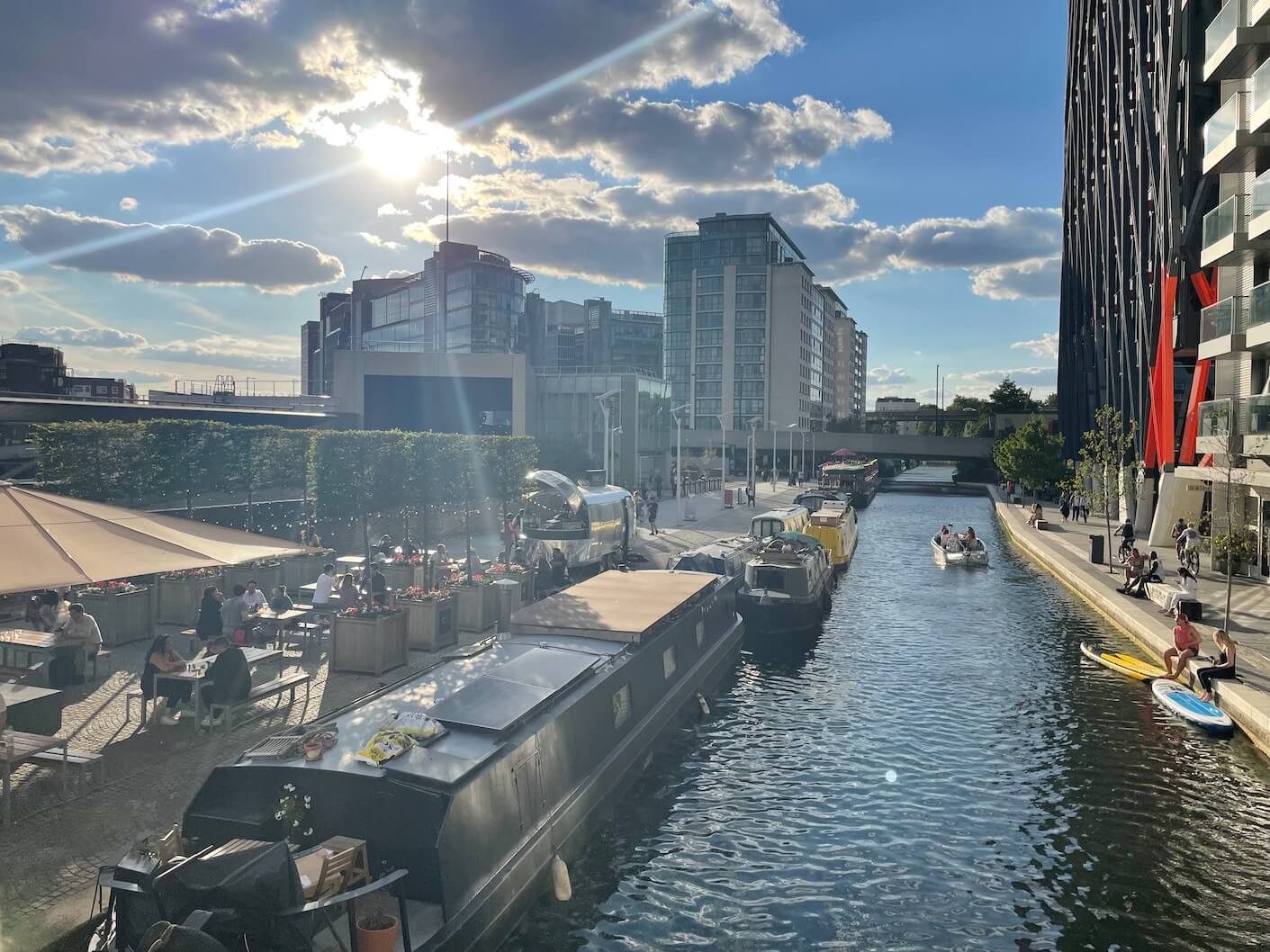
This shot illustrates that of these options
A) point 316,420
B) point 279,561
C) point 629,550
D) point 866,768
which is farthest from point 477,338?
point 866,768

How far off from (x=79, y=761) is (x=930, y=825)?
12.0m

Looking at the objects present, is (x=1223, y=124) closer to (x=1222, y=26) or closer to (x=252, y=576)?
(x=1222, y=26)

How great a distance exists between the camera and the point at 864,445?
378 ft

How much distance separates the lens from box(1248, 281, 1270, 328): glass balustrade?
27.8 meters

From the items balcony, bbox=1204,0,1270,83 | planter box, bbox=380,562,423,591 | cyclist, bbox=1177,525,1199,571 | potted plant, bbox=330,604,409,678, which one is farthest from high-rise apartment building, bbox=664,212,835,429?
potted plant, bbox=330,604,409,678

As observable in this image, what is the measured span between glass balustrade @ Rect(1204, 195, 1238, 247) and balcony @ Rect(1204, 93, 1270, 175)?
1.45 metres

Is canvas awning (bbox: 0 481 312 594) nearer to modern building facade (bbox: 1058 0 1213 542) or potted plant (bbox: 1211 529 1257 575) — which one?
potted plant (bbox: 1211 529 1257 575)

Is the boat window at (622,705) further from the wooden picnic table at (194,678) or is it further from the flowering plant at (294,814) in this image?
the wooden picnic table at (194,678)

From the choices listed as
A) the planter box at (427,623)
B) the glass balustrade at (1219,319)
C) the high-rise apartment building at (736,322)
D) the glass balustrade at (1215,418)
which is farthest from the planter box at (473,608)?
the high-rise apartment building at (736,322)

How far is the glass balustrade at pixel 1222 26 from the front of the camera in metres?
29.8

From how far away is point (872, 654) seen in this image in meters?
23.8

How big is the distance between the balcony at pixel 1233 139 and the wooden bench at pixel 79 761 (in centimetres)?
3604

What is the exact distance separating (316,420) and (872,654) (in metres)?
43.3

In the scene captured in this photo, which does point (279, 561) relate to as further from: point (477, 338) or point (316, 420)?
point (477, 338)
